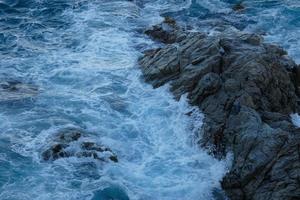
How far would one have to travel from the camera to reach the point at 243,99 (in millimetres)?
13188

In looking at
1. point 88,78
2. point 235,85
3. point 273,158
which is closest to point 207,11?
point 88,78

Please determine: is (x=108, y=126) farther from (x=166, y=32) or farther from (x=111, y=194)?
(x=166, y=32)

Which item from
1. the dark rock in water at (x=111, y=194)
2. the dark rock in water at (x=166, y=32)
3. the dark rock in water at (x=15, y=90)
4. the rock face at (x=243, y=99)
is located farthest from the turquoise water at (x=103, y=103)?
the rock face at (x=243, y=99)

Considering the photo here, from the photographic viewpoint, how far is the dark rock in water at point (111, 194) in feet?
38.0

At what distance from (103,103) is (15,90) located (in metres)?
3.11

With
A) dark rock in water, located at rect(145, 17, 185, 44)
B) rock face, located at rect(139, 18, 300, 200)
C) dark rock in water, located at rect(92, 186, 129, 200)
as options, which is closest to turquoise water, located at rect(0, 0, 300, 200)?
dark rock in water, located at rect(92, 186, 129, 200)

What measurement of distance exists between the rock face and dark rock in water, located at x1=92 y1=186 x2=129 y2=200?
256 cm

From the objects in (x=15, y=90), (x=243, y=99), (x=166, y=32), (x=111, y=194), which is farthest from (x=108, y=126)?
(x=166, y=32)

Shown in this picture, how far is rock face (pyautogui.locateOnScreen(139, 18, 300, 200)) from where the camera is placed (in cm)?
1119

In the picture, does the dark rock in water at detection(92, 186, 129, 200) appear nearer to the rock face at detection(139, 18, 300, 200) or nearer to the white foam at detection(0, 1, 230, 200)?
the white foam at detection(0, 1, 230, 200)

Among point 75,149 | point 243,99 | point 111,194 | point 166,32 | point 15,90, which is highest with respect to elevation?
point 243,99

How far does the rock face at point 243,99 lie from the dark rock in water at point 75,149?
2.81 metres

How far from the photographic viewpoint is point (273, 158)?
1132 cm

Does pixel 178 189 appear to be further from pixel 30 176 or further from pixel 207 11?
pixel 207 11
